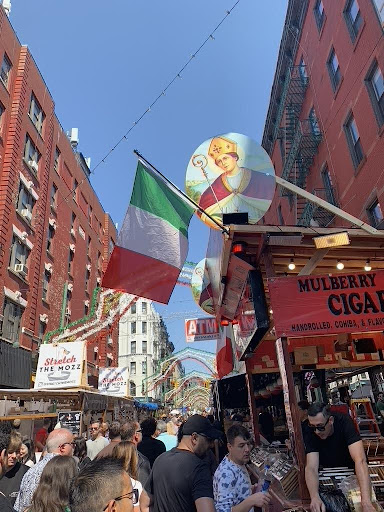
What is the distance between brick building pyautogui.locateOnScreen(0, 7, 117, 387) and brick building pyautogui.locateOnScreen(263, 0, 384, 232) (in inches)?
472

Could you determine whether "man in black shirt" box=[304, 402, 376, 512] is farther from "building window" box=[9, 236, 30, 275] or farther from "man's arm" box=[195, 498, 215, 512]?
"building window" box=[9, 236, 30, 275]

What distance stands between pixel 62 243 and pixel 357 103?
22.7 meters

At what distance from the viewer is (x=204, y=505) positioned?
115 inches

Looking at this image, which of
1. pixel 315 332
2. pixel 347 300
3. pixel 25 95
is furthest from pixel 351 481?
pixel 25 95

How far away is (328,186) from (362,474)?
621 inches

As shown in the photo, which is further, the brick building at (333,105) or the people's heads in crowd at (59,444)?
the brick building at (333,105)

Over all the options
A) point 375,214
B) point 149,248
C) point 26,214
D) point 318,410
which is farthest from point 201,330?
point 318,410

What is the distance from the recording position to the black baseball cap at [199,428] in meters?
3.40

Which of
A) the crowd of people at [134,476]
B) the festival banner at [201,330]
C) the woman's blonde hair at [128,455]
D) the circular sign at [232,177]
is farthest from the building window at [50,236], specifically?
the woman's blonde hair at [128,455]

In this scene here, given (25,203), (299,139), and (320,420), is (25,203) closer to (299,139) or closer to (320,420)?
(299,139)

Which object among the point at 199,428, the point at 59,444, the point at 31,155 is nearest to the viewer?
the point at 199,428

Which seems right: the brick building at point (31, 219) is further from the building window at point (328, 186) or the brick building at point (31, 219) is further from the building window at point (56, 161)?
the building window at point (328, 186)

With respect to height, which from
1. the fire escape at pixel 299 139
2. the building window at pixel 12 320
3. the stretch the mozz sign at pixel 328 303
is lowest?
the stretch the mozz sign at pixel 328 303

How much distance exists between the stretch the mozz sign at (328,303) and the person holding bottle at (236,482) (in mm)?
1975
